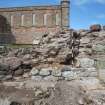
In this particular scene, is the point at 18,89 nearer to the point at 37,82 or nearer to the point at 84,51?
the point at 37,82

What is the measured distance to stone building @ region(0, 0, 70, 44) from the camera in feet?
154

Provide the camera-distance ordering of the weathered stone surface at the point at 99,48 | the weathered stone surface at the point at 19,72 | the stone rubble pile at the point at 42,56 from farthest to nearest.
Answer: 1. the weathered stone surface at the point at 99,48
2. the stone rubble pile at the point at 42,56
3. the weathered stone surface at the point at 19,72

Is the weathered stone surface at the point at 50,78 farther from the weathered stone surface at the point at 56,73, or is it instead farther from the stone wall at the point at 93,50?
the stone wall at the point at 93,50

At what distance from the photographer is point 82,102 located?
1168 centimetres

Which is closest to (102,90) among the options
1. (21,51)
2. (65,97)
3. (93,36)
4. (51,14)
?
(65,97)

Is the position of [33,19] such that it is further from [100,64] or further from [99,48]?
[100,64]

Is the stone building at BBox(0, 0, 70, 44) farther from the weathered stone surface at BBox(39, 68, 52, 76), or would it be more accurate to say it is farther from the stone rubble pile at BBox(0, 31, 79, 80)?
the weathered stone surface at BBox(39, 68, 52, 76)

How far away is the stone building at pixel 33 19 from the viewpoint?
47.1 m

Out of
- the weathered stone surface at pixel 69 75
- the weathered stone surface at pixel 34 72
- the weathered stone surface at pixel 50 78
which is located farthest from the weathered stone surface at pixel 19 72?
the weathered stone surface at pixel 69 75

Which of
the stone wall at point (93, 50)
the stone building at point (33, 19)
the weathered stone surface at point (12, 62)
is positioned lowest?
the weathered stone surface at point (12, 62)

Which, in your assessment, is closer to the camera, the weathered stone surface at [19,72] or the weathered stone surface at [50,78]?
the weathered stone surface at [50,78]

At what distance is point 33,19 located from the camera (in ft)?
163

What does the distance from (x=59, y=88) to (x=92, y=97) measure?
1.70 meters

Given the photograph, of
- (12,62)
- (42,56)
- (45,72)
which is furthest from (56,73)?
(12,62)
